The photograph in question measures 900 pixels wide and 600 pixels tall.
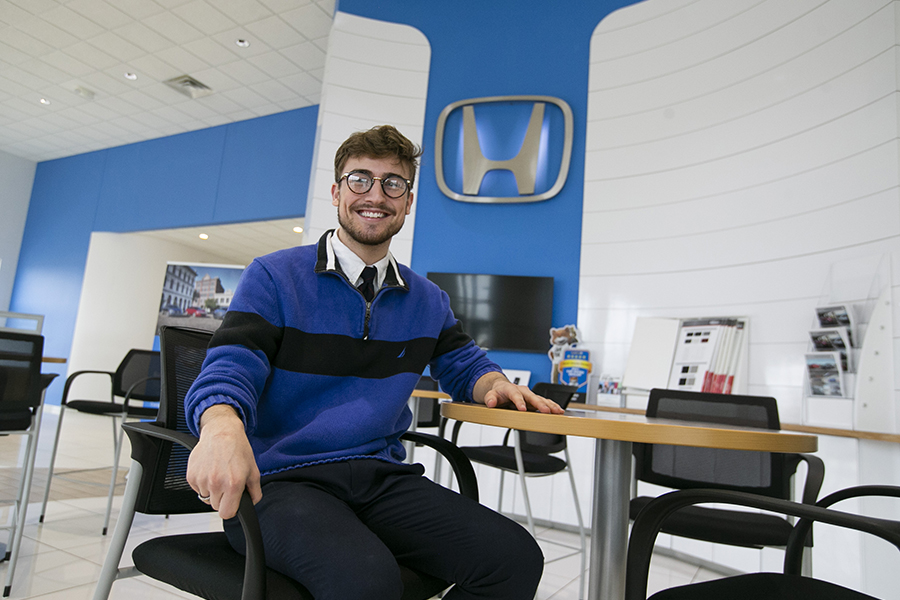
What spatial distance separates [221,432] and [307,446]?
0.93ft

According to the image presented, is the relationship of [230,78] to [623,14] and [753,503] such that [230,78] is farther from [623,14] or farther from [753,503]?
[753,503]

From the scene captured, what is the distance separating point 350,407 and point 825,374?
2.48 meters

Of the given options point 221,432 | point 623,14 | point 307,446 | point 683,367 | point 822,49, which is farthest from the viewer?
point 623,14

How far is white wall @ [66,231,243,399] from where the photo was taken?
834 centimetres

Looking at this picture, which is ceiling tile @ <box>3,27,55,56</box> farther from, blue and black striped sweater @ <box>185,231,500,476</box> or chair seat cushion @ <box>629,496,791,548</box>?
chair seat cushion @ <box>629,496,791,548</box>

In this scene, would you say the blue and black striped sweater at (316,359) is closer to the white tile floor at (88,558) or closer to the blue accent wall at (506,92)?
the white tile floor at (88,558)

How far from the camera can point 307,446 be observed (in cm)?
110

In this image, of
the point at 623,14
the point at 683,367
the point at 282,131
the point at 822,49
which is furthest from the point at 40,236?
the point at 822,49

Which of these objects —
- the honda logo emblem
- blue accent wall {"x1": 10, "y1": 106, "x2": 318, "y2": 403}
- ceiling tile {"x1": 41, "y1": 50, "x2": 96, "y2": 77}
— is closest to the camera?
the honda logo emblem

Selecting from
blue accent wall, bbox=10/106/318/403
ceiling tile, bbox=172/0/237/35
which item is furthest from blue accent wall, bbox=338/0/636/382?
blue accent wall, bbox=10/106/318/403

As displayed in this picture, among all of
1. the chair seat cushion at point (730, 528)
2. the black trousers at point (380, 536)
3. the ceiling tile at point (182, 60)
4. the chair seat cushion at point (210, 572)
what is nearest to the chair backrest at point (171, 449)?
the chair seat cushion at point (210, 572)

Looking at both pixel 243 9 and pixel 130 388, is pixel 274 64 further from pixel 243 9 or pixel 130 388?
pixel 130 388

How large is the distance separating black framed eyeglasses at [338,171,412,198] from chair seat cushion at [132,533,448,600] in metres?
0.78

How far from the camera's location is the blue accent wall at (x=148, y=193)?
6.99 meters
